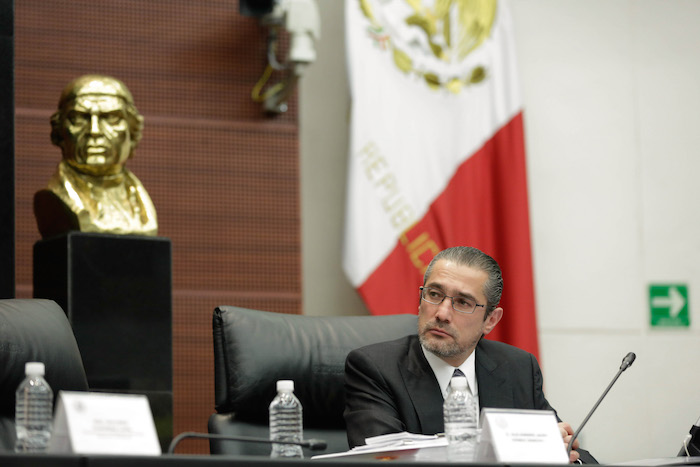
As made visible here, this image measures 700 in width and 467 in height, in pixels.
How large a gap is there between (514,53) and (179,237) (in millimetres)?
1722

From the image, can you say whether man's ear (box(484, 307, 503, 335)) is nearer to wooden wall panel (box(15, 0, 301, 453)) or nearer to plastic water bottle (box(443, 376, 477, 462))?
plastic water bottle (box(443, 376, 477, 462))

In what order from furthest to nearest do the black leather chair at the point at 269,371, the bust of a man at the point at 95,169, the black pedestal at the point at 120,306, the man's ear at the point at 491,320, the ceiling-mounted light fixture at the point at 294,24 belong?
the ceiling-mounted light fixture at the point at 294,24, the bust of a man at the point at 95,169, the black pedestal at the point at 120,306, the man's ear at the point at 491,320, the black leather chair at the point at 269,371

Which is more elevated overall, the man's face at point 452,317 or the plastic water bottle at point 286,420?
the man's face at point 452,317

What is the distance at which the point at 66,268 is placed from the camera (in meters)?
3.50

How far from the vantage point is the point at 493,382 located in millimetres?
2941

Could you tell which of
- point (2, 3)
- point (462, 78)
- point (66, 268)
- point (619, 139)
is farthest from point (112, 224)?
point (619, 139)

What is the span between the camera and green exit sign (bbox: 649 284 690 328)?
523 cm

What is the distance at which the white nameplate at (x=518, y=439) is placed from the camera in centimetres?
178

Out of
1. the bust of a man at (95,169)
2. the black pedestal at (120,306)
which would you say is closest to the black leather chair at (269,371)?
the black pedestal at (120,306)

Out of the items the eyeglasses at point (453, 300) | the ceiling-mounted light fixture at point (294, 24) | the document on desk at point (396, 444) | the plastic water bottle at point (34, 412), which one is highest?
the ceiling-mounted light fixture at point (294, 24)

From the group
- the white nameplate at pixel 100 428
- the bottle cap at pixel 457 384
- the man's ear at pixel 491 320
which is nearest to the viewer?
the white nameplate at pixel 100 428

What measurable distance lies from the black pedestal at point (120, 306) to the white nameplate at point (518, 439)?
191 centimetres

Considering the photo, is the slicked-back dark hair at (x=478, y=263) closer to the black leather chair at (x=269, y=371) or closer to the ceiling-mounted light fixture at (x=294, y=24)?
the black leather chair at (x=269, y=371)

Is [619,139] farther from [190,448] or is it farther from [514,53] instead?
[190,448]
